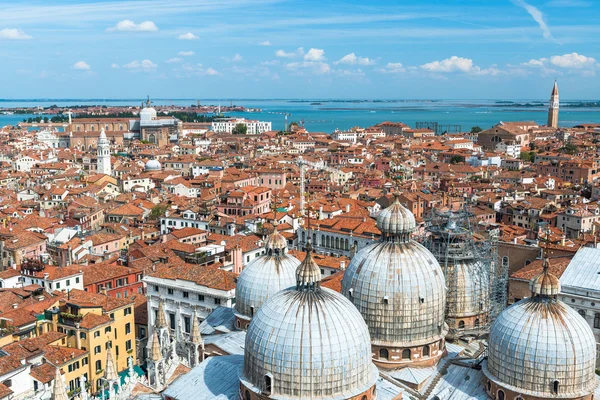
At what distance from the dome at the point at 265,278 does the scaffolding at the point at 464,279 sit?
4708 mm

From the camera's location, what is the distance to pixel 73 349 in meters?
23.5

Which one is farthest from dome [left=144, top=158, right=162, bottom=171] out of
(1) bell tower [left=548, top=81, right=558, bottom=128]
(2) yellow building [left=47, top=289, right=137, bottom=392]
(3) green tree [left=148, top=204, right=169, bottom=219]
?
(1) bell tower [left=548, top=81, right=558, bottom=128]

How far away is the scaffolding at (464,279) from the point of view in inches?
776

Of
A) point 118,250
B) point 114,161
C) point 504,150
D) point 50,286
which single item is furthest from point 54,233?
point 504,150

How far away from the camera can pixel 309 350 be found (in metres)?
13.4

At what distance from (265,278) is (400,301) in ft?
14.8

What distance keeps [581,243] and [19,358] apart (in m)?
27.9

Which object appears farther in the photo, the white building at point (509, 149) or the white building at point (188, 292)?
the white building at point (509, 149)

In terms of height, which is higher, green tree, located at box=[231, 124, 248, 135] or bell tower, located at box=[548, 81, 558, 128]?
bell tower, located at box=[548, 81, 558, 128]

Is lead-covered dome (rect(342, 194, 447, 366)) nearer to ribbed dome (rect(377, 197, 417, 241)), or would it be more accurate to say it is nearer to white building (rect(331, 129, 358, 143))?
ribbed dome (rect(377, 197, 417, 241))

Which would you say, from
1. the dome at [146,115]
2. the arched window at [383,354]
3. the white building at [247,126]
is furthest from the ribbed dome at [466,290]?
the white building at [247,126]

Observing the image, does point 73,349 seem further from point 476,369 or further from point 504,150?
point 504,150

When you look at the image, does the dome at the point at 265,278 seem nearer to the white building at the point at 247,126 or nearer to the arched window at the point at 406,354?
the arched window at the point at 406,354

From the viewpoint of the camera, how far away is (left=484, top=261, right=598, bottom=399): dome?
1416 centimetres
